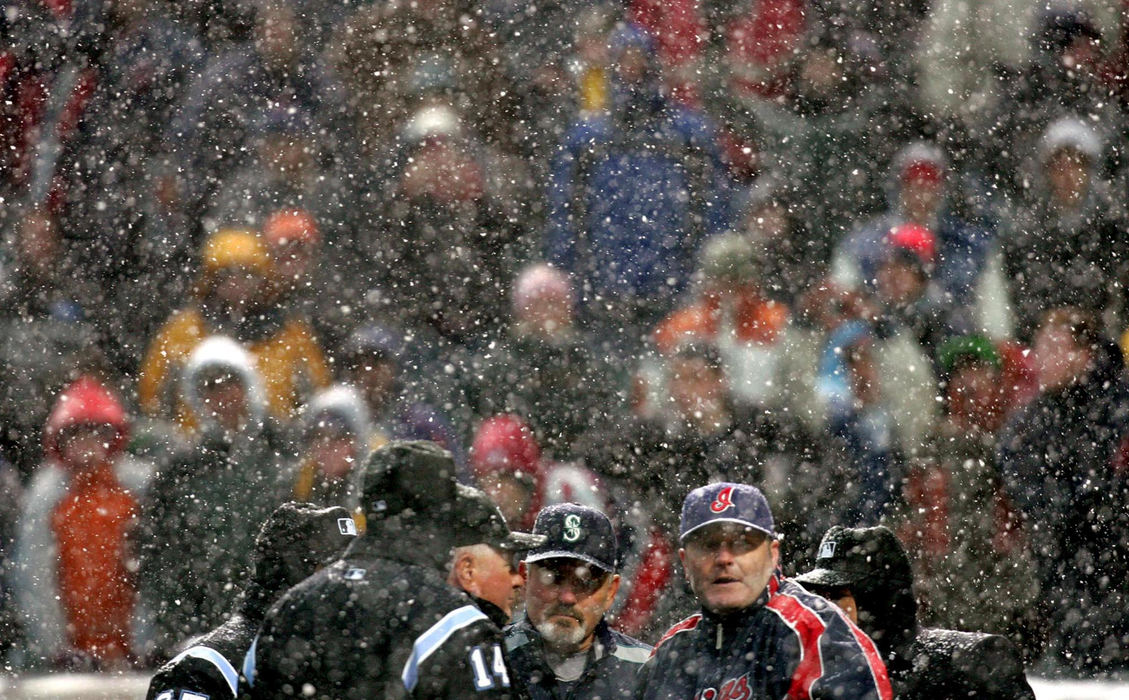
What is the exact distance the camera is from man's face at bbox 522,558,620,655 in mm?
4348

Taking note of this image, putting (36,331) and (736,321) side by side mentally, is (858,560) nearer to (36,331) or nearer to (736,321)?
(736,321)

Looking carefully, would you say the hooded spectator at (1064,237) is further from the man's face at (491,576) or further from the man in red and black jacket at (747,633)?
the man's face at (491,576)

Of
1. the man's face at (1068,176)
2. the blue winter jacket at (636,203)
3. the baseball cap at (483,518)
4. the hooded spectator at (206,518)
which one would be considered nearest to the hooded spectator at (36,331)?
the hooded spectator at (206,518)

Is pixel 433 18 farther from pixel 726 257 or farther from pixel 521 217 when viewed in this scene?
pixel 726 257

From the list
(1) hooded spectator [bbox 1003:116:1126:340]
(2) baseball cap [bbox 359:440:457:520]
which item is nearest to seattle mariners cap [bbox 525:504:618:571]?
(2) baseball cap [bbox 359:440:457:520]

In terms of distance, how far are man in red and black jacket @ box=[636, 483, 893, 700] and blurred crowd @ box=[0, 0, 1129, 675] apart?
95.7 inches

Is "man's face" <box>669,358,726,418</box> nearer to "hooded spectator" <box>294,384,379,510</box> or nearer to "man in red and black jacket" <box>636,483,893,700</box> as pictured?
"hooded spectator" <box>294,384,379,510</box>

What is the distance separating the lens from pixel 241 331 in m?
7.24

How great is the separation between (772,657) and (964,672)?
92 centimetres

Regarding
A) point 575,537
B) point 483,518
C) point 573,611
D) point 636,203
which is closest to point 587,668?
point 573,611

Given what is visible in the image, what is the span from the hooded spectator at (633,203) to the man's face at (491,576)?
3.24 meters

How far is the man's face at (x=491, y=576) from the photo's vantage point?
364 cm

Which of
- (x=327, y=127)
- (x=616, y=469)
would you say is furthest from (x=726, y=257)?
(x=327, y=127)

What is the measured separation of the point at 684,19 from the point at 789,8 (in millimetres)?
559
